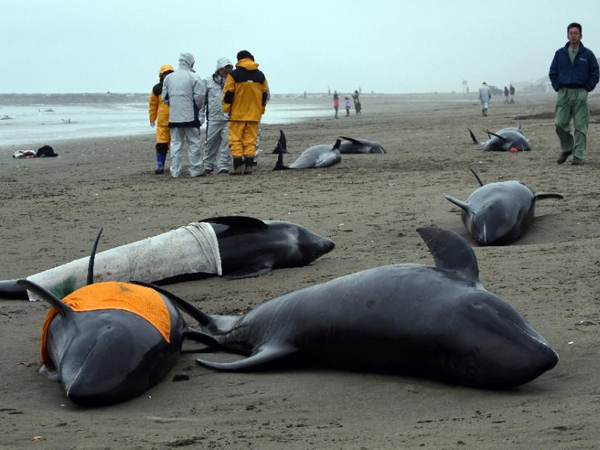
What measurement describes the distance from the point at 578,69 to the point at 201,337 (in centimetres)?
1076

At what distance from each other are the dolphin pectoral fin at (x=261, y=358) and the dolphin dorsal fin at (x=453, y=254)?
3.19 ft

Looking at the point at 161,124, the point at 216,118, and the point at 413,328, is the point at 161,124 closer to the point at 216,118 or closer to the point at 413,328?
the point at 216,118

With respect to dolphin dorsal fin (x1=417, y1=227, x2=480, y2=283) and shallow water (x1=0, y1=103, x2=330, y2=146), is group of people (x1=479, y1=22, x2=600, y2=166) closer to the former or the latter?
dolphin dorsal fin (x1=417, y1=227, x2=480, y2=283)

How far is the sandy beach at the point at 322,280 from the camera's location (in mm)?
3838

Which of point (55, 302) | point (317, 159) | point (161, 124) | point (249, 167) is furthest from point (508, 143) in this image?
point (55, 302)

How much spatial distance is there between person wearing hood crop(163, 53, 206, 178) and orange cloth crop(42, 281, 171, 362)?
10.9m

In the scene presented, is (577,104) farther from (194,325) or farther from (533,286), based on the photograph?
(194,325)

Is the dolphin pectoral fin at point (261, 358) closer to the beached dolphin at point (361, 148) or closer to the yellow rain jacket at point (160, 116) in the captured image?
the yellow rain jacket at point (160, 116)

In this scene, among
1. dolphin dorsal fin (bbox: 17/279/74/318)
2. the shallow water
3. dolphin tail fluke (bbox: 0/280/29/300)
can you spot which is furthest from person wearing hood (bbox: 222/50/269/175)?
the shallow water

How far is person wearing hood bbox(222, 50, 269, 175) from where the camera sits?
15.8 m

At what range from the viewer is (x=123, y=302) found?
5.19 metres

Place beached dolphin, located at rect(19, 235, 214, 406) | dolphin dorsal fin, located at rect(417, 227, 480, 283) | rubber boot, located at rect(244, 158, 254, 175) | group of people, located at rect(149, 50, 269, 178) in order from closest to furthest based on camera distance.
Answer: beached dolphin, located at rect(19, 235, 214, 406)
dolphin dorsal fin, located at rect(417, 227, 480, 283)
group of people, located at rect(149, 50, 269, 178)
rubber boot, located at rect(244, 158, 254, 175)

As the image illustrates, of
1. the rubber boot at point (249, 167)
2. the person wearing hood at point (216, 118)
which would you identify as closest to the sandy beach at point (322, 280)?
the rubber boot at point (249, 167)

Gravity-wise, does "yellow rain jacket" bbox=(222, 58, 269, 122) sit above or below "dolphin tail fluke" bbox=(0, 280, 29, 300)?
above
